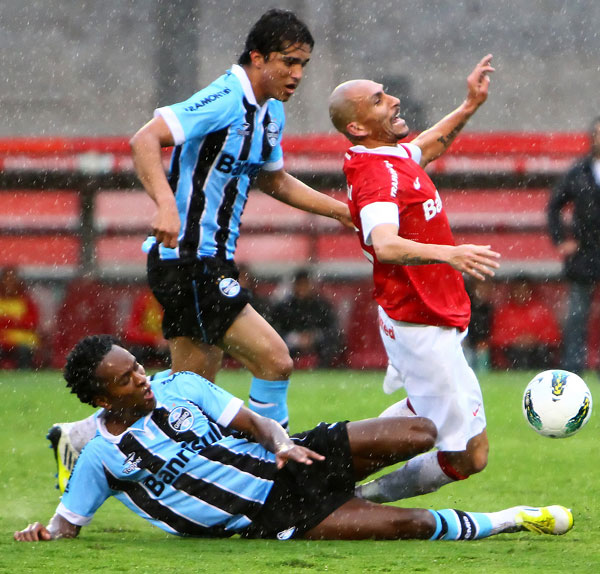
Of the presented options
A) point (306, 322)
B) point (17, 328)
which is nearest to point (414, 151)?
point (306, 322)

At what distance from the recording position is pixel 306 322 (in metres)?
12.4

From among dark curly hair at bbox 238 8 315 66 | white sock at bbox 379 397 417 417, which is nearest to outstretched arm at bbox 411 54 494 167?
dark curly hair at bbox 238 8 315 66

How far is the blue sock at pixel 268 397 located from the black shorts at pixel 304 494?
0.70 meters

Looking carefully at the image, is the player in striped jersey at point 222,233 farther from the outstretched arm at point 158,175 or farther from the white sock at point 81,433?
the outstretched arm at point 158,175

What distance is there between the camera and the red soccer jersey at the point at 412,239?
444 centimetres

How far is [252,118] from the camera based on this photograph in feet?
16.5

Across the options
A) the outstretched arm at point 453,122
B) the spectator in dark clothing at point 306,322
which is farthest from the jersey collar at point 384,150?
the spectator in dark clothing at point 306,322

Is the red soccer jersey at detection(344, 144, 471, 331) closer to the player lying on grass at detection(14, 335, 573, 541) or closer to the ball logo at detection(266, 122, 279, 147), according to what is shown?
the player lying on grass at detection(14, 335, 573, 541)

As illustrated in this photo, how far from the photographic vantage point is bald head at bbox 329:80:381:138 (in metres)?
4.65

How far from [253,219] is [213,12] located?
17.3 metres

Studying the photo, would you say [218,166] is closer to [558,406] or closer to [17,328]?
[558,406]

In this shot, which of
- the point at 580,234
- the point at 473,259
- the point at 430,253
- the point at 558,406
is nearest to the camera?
the point at 473,259

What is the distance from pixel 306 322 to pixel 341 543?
8177 mm

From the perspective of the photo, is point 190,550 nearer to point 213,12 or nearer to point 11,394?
point 11,394
